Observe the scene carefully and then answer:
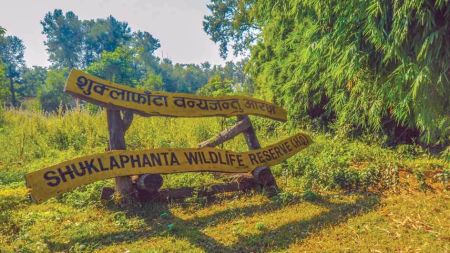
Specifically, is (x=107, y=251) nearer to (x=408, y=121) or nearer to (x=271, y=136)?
(x=408, y=121)

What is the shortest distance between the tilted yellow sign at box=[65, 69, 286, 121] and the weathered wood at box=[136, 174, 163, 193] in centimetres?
100

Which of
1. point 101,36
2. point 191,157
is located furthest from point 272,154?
point 101,36

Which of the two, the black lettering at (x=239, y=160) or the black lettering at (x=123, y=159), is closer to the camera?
the black lettering at (x=123, y=159)

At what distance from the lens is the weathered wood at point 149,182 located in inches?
202

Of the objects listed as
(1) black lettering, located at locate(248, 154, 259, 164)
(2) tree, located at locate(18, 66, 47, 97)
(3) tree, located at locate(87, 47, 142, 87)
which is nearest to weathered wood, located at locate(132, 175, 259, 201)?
(1) black lettering, located at locate(248, 154, 259, 164)

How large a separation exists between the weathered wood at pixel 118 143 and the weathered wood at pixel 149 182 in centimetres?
21

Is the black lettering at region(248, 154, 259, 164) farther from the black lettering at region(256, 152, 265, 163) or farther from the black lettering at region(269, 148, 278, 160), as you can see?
the black lettering at region(269, 148, 278, 160)

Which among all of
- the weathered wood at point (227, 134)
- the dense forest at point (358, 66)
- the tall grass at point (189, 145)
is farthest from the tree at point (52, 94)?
the weathered wood at point (227, 134)

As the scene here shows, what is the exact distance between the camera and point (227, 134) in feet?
21.4

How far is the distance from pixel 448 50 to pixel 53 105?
53343 millimetres

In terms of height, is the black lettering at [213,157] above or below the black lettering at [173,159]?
below

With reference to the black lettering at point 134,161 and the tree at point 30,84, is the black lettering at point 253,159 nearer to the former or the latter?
the black lettering at point 134,161

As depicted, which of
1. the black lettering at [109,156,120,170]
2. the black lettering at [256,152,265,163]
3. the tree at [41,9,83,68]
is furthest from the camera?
the tree at [41,9,83,68]

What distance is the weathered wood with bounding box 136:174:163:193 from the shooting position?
513cm
